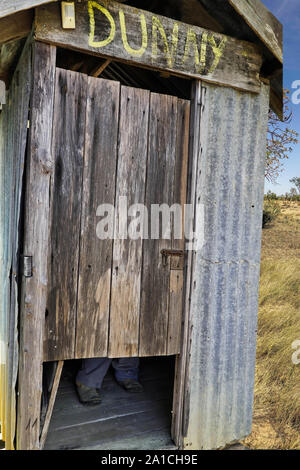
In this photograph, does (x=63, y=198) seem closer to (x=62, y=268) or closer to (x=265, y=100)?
(x=62, y=268)

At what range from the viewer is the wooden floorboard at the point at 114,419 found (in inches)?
114

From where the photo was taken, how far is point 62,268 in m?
2.67

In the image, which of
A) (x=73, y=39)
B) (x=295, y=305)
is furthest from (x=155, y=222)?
(x=295, y=305)

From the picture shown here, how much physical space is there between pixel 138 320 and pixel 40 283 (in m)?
0.85

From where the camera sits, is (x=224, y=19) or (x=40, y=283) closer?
(x=40, y=283)

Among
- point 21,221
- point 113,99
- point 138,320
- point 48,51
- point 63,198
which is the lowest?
point 138,320

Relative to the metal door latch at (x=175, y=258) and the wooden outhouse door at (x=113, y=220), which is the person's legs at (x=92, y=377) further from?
the metal door latch at (x=175, y=258)

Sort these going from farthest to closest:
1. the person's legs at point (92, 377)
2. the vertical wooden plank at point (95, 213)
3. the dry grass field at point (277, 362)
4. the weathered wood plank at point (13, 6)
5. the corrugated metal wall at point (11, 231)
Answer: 1. the dry grass field at point (277, 362)
2. the person's legs at point (92, 377)
3. the vertical wooden plank at point (95, 213)
4. the corrugated metal wall at point (11, 231)
5. the weathered wood plank at point (13, 6)

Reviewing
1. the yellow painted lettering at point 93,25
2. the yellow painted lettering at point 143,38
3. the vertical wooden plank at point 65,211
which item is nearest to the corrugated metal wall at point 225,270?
the yellow painted lettering at point 143,38

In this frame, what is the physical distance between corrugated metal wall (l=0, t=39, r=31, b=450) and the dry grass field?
2.42 m

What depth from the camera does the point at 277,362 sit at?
5164mm

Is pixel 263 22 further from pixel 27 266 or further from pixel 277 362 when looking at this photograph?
pixel 277 362

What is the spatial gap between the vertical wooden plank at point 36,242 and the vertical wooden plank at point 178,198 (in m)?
1.02

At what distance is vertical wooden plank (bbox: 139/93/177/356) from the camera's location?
9.62 feet
